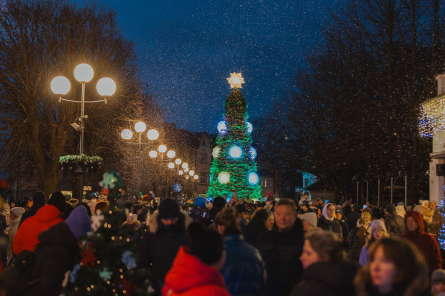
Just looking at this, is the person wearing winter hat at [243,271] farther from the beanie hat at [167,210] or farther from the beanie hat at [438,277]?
the beanie hat at [438,277]

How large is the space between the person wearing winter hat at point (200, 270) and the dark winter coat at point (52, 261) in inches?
80.6

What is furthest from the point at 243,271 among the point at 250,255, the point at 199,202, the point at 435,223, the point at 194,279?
the point at 435,223

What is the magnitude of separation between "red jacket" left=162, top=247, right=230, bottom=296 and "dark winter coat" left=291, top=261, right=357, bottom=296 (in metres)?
0.58

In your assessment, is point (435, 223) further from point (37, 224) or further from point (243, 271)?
point (37, 224)

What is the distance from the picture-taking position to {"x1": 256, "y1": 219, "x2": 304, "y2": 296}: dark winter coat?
4699 mm

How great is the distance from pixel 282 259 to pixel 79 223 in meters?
2.24

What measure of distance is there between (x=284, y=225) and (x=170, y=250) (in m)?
1.29

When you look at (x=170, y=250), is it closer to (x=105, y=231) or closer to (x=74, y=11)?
(x=105, y=231)

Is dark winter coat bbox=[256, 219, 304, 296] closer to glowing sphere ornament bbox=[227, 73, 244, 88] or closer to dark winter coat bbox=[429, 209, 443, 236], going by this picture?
dark winter coat bbox=[429, 209, 443, 236]

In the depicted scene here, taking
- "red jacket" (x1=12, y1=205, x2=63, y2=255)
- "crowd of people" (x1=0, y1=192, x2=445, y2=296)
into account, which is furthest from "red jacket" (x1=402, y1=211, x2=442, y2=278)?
"red jacket" (x1=12, y1=205, x2=63, y2=255)

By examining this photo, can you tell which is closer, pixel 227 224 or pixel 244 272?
pixel 244 272

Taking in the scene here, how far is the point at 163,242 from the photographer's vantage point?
5.01m

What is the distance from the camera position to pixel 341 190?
127ft

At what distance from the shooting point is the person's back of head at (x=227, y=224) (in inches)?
182
